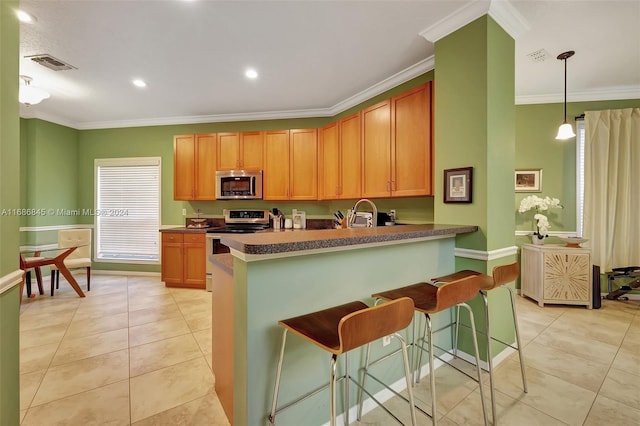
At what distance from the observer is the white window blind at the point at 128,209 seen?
4938 mm

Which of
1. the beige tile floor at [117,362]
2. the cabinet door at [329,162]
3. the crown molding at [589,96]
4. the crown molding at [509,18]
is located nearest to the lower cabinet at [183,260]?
the beige tile floor at [117,362]

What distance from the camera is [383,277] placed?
175cm

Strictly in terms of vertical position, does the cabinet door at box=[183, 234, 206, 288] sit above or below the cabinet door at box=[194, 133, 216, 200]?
below

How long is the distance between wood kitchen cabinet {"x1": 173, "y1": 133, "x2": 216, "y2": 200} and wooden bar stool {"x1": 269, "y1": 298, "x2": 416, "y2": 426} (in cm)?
365

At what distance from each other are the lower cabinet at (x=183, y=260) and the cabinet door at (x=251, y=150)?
132 centimetres

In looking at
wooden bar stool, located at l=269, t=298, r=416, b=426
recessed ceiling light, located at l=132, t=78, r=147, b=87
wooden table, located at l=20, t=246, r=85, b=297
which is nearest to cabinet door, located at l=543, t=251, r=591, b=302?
wooden bar stool, located at l=269, t=298, r=416, b=426

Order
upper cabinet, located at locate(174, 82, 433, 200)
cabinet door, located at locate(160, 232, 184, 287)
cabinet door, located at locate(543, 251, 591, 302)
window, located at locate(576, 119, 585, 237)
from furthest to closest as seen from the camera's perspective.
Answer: cabinet door, located at locate(160, 232, 184, 287) → window, located at locate(576, 119, 585, 237) → cabinet door, located at locate(543, 251, 591, 302) → upper cabinet, located at locate(174, 82, 433, 200)

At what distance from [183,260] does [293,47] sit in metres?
3.35

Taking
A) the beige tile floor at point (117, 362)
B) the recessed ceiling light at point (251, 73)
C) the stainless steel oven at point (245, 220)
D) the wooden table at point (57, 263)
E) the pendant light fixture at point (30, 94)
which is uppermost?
the recessed ceiling light at point (251, 73)

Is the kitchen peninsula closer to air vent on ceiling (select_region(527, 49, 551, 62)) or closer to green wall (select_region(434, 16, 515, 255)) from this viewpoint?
green wall (select_region(434, 16, 515, 255))

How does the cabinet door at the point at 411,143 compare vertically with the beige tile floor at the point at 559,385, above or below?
above

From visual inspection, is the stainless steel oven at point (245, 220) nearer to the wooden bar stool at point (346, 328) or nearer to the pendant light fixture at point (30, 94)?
the pendant light fixture at point (30, 94)

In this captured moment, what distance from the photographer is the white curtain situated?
354 cm

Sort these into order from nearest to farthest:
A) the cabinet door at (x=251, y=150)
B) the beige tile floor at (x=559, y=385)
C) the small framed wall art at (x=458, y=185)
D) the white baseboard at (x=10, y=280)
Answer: the white baseboard at (x=10, y=280) < the beige tile floor at (x=559, y=385) < the small framed wall art at (x=458, y=185) < the cabinet door at (x=251, y=150)
